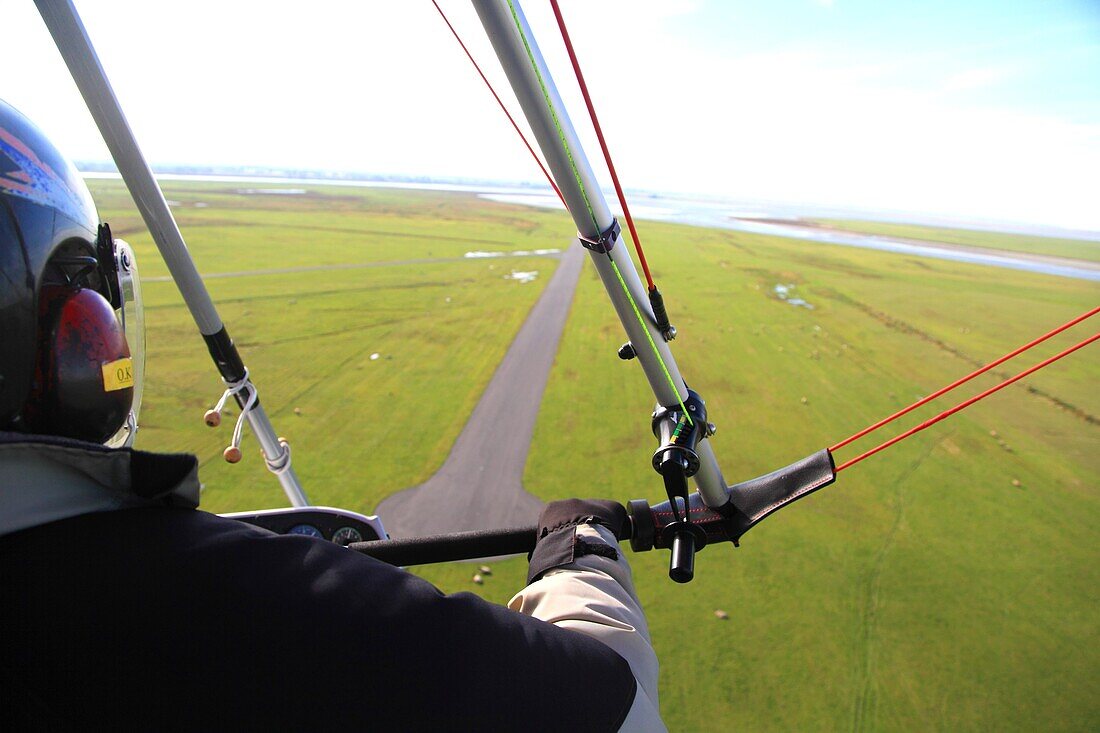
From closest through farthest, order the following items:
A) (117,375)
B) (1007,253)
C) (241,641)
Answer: (241,641)
(117,375)
(1007,253)

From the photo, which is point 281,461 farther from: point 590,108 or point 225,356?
point 590,108

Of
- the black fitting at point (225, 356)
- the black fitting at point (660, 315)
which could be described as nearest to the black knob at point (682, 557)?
the black fitting at point (660, 315)

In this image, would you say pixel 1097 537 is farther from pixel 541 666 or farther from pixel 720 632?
pixel 541 666

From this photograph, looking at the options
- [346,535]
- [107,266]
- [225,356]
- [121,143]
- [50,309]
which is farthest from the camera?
[225,356]

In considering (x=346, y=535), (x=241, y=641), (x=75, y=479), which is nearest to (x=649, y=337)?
(x=241, y=641)

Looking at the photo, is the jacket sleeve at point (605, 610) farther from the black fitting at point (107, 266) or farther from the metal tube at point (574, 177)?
the black fitting at point (107, 266)
